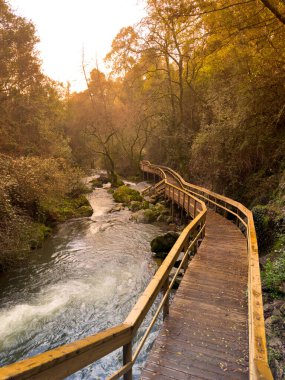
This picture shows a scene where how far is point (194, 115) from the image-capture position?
2344cm

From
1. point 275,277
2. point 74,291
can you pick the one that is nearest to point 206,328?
point 275,277

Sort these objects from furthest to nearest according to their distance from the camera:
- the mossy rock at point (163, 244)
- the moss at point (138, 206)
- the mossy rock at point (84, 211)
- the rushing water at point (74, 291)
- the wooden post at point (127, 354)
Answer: the moss at point (138, 206)
the mossy rock at point (84, 211)
the mossy rock at point (163, 244)
the rushing water at point (74, 291)
the wooden post at point (127, 354)

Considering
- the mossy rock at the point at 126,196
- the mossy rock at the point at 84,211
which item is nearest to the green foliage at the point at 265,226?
the mossy rock at the point at 84,211

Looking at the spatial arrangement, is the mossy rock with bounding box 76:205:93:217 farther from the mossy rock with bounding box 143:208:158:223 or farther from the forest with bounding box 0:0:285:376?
the mossy rock with bounding box 143:208:158:223

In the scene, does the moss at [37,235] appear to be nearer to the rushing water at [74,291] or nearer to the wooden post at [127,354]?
the rushing water at [74,291]

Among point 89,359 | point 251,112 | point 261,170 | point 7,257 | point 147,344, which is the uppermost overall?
point 251,112

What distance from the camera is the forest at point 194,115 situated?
27.7 ft

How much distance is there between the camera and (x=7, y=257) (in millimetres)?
8898

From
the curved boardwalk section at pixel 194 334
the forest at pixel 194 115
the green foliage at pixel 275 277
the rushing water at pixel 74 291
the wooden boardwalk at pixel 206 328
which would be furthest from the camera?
the forest at pixel 194 115

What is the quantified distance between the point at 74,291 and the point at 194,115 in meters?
19.3

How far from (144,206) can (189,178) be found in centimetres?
499

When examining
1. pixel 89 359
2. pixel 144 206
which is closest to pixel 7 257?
pixel 89 359

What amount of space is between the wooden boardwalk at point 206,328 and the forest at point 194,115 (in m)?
1.11

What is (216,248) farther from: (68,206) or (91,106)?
(91,106)
